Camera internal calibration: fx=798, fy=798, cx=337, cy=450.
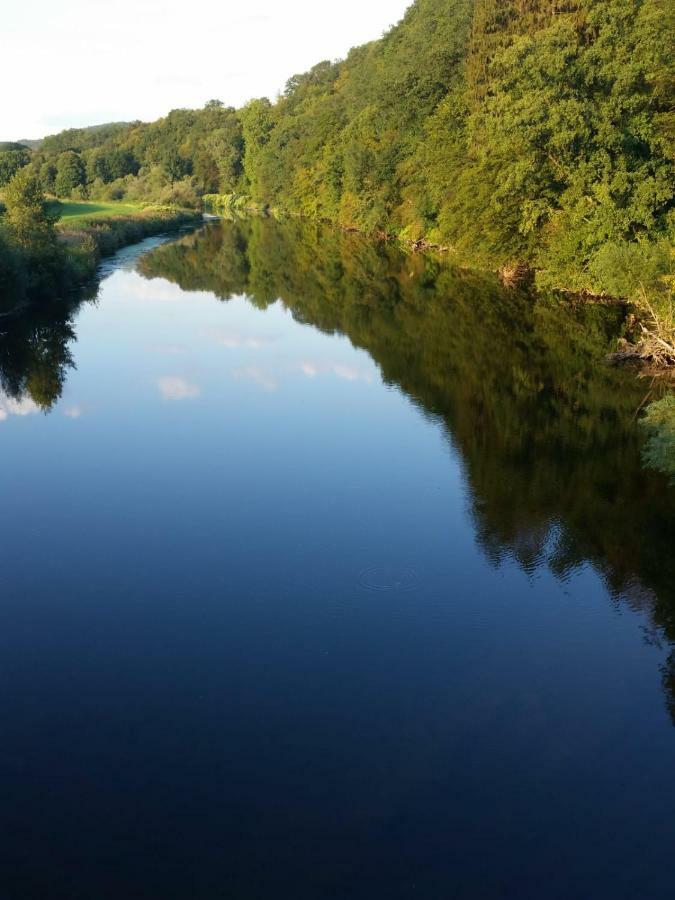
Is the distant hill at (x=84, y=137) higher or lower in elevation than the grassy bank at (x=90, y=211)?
higher

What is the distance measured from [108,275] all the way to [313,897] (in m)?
48.9

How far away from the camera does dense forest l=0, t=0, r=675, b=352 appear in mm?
34469

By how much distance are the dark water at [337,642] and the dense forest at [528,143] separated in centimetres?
1033

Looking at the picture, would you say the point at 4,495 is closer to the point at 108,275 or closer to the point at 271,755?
the point at 271,755

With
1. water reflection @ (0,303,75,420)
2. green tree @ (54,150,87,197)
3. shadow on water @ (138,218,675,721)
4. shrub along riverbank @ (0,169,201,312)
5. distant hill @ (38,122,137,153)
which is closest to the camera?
shadow on water @ (138,218,675,721)

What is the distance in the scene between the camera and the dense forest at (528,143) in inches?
1357

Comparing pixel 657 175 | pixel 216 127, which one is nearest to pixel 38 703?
pixel 657 175

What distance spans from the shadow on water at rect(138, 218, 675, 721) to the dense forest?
2.66 metres

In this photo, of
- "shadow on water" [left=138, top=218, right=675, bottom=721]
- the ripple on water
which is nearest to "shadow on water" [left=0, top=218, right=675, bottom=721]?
"shadow on water" [left=138, top=218, right=675, bottom=721]

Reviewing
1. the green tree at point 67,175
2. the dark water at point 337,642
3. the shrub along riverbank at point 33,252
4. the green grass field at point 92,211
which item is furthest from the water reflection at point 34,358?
the green tree at point 67,175

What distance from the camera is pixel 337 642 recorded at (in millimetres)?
11688

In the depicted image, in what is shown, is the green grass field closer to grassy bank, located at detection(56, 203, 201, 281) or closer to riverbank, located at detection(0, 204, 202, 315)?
grassy bank, located at detection(56, 203, 201, 281)

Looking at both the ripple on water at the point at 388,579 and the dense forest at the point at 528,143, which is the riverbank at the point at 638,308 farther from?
the ripple on water at the point at 388,579

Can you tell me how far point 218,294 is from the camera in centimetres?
4503
